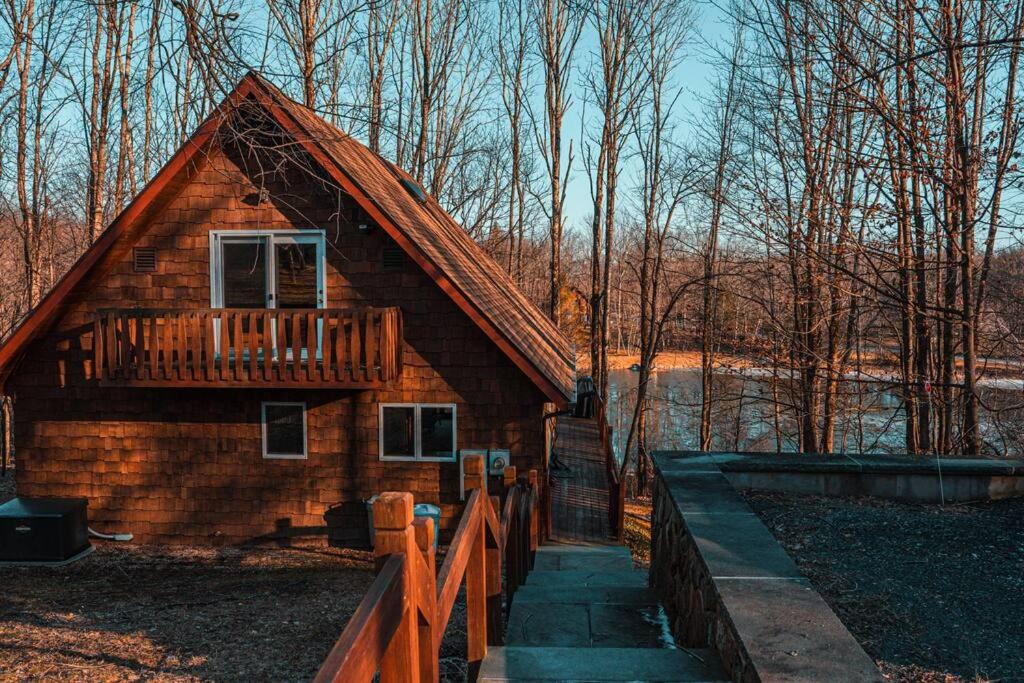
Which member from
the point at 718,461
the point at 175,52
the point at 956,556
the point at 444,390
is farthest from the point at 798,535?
the point at 444,390

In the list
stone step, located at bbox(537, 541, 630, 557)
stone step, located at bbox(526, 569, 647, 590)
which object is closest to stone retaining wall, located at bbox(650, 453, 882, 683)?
stone step, located at bbox(526, 569, 647, 590)

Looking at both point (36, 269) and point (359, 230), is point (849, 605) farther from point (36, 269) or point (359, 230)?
point (36, 269)

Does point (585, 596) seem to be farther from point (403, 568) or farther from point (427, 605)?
point (403, 568)

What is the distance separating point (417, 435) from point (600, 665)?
8565 mm

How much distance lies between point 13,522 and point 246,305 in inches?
180

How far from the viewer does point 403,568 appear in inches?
94.0

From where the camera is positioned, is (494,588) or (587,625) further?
(587,625)

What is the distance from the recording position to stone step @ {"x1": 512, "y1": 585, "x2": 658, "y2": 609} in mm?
5609

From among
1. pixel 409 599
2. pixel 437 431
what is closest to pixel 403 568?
pixel 409 599

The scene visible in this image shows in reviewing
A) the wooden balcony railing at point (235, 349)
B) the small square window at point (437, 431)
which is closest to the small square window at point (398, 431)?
the small square window at point (437, 431)

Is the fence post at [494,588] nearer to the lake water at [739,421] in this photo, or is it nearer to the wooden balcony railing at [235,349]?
the wooden balcony railing at [235,349]

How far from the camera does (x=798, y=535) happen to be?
15.2 ft

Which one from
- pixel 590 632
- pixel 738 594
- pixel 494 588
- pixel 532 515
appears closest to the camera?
pixel 738 594

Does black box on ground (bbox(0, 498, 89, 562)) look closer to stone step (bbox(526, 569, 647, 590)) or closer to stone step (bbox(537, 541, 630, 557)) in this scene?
stone step (bbox(537, 541, 630, 557))
